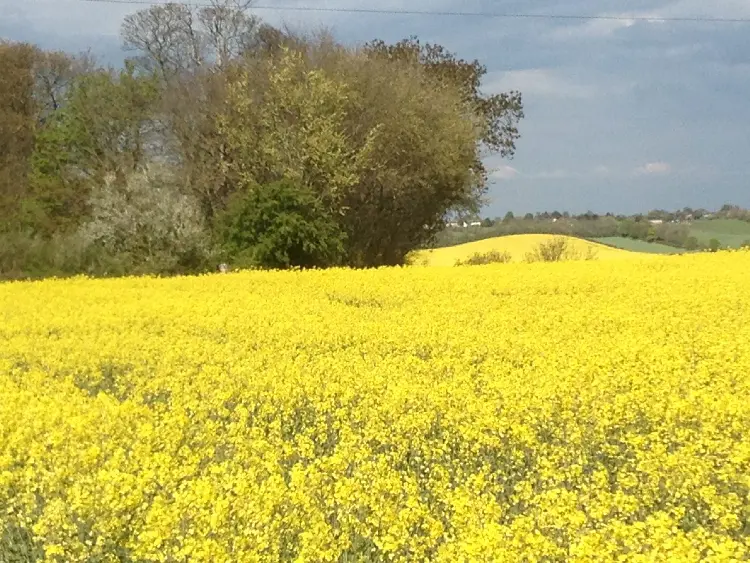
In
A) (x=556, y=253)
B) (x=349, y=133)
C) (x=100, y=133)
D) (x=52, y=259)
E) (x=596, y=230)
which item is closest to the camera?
(x=52, y=259)

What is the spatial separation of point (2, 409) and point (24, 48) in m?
34.4

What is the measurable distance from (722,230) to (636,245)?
14.9 feet

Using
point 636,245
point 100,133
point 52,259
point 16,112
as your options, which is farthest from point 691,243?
point 16,112

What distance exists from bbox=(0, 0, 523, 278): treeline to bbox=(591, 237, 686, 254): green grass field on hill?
33.0 feet

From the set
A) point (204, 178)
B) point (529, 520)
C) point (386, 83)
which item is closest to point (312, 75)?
point (386, 83)

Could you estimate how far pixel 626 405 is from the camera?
295 inches

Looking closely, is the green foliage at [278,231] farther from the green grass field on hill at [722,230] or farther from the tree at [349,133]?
the green grass field on hill at [722,230]

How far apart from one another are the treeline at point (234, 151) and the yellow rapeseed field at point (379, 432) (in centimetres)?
1104

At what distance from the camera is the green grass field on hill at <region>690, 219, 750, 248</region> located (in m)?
41.5

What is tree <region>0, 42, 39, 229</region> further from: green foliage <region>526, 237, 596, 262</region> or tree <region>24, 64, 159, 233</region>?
green foliage <region>526, 237, 596, 262</region>

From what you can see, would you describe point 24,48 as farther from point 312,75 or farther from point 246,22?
point 312,75

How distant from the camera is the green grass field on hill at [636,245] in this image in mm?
42750

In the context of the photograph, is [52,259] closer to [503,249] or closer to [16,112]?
[16,112]

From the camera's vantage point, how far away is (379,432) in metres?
6.78
